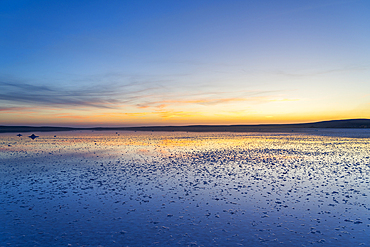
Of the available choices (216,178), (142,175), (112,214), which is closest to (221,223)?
(112,214)

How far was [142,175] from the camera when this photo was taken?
14359mm

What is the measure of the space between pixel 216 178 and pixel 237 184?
1608 mm

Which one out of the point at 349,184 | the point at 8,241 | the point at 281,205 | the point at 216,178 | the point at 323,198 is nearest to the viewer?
the point at 8,241

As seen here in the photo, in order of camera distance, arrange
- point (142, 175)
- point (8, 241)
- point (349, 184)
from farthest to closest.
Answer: point (142, 175), point (349, 184), point (8, 241)

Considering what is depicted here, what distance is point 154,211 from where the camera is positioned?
28.2ft

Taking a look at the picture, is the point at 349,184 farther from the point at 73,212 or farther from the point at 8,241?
the point at 8,241

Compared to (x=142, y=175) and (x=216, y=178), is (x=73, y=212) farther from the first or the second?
(x=216, y=178)

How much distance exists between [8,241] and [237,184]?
370 inches

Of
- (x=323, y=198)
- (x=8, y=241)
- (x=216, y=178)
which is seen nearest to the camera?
(x=8, y=241)

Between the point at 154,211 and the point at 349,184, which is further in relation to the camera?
the point at 349,184

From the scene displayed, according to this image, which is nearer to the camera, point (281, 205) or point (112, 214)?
point (112, 214)

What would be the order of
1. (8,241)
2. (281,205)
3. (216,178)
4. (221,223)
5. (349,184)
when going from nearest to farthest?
(8,241) → (221,223) → (281,205) → (349,184) → (216,178)

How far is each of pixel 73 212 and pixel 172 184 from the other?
500cm

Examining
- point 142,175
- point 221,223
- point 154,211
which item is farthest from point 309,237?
point 142,175
